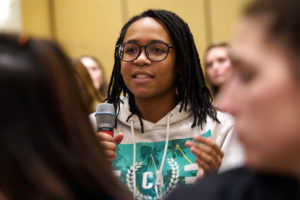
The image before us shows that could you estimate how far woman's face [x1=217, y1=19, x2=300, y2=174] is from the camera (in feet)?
2.18

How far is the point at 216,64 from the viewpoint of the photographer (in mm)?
3832

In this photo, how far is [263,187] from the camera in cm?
78

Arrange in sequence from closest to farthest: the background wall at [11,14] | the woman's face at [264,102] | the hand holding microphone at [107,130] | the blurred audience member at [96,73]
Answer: the woman's face at [264,102] → the hand holding microphone at [107,130] → the blurred audience member at [96,73] → the background wall at [11,14]

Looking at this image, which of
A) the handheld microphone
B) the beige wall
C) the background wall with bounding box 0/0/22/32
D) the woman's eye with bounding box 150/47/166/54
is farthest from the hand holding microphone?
the beige wall

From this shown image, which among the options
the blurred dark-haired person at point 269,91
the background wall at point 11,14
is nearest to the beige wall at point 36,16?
the background wall at point 11,14

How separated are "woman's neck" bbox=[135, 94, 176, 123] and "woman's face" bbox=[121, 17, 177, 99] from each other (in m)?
→ 0.03

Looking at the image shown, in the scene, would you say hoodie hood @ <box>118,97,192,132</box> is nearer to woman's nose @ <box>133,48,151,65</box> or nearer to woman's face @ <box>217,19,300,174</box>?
woman's nose @ <box>133,48,151,65</box>

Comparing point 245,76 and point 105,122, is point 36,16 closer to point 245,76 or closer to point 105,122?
point 105,122

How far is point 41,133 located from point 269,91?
0.42 metres

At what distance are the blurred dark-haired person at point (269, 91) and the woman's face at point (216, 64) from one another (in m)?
2.98

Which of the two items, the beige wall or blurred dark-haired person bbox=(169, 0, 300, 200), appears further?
the beige wall

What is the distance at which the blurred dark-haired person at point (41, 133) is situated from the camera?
2.77ft

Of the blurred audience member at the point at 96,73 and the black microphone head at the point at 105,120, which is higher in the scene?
the black microphone head at the point at 105,120

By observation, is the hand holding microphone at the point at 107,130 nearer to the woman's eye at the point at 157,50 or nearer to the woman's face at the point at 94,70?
the woman's eye at the point at 157,50
